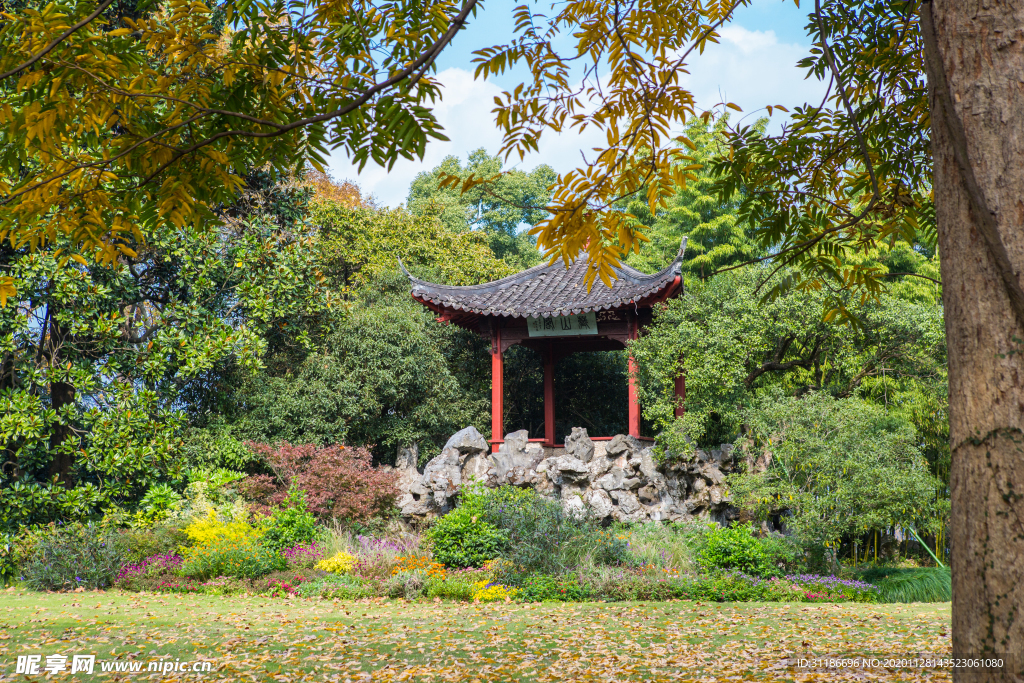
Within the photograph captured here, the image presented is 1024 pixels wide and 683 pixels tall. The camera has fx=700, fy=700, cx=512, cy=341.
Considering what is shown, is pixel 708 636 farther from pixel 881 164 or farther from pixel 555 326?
pixel 555 326

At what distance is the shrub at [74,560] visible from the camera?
30.1 ft

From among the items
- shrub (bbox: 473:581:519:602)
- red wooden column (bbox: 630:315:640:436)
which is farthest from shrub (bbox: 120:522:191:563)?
red wooden column (bbox: 630:315:640:436)

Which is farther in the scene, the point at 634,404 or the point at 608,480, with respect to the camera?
the point at 634,404

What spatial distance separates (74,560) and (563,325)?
809cm

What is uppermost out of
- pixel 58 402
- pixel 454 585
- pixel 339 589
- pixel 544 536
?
pixel 58 402

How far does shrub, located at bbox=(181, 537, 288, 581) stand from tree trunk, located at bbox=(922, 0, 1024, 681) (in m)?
8.67

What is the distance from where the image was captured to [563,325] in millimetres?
12453

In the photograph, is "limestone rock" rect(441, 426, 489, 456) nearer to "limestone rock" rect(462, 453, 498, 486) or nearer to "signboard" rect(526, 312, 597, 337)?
"limestone rock" rect(462, 453, 498, 486)

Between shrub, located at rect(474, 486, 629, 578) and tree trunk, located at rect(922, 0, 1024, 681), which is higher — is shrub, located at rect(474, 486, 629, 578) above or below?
below

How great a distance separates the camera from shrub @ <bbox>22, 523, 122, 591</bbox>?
30.1 feet

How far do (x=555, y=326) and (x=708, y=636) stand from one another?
7.37m

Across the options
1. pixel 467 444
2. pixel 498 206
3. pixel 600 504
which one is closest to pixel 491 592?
pixel 600 504

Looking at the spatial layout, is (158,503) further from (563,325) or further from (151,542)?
(563,325)

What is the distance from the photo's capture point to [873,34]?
420 centimetres
